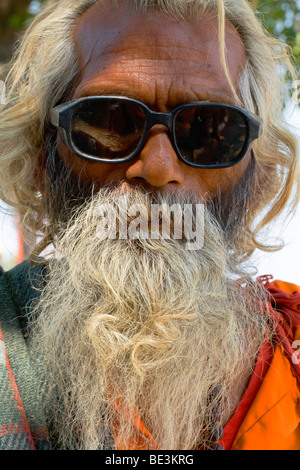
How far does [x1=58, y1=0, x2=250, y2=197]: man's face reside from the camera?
158cm

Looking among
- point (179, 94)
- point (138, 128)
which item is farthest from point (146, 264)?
point (179, 94)

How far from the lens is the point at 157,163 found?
1.53 meters

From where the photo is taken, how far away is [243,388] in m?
1.67

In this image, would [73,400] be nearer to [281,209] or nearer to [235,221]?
[235,221]

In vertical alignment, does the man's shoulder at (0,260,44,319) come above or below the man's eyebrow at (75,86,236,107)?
below

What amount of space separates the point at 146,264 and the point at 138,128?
436 mm

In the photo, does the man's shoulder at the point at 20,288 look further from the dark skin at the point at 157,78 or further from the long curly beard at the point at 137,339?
the dark skin at the point at 157,78

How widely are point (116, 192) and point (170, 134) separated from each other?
25 centimetres

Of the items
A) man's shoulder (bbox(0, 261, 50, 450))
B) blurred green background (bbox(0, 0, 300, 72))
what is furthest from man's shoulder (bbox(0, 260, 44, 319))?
blurred green background (bbox(0, 0, 300, 72))

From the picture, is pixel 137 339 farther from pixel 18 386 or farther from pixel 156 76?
pixel 156 76

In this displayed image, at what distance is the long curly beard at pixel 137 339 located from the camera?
1.46 metres

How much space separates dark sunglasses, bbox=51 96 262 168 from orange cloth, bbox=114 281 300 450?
0.71 meters

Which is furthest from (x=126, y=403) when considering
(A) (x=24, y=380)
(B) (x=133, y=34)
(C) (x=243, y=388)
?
(B) (x=133, y=34)

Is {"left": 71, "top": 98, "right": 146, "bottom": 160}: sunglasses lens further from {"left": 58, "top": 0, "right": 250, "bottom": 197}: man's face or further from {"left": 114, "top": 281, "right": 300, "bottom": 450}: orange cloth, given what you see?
{"left": 114, "top": 281, "right": 300, "bottom": 450}: orange cloth
